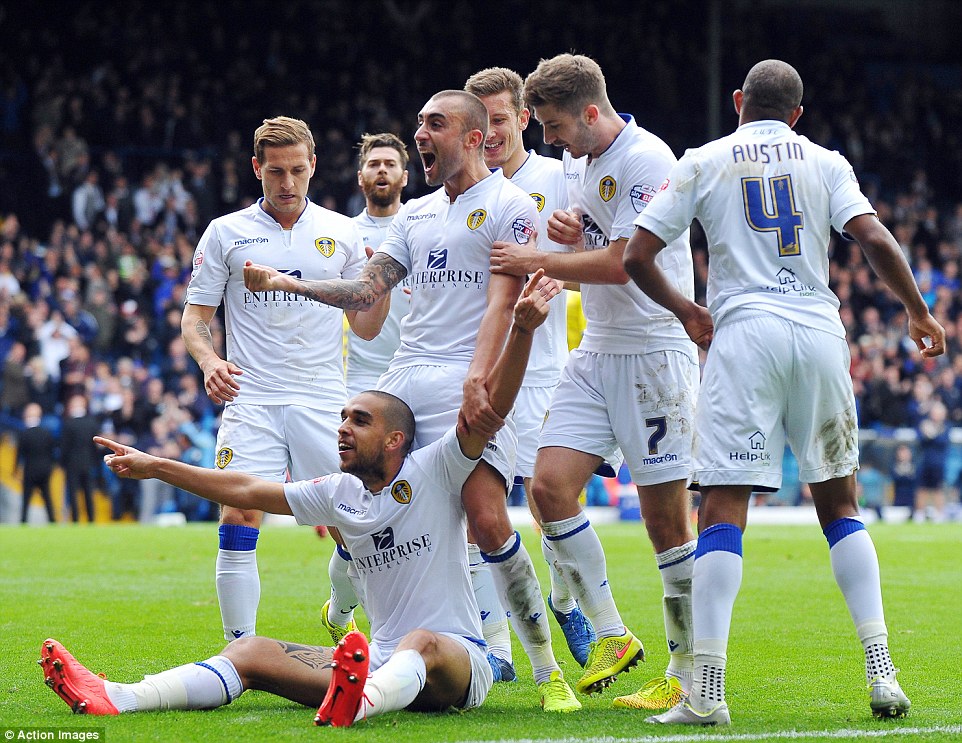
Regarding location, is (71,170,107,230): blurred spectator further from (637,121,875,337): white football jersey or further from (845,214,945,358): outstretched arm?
(845,214,945,358): outstretched arm

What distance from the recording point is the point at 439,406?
5.60 m

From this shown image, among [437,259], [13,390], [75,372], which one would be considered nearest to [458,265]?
[437,259]

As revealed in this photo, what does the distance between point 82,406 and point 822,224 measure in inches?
604

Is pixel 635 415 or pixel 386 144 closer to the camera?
pixel 635 415

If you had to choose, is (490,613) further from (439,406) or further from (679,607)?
(439,406)

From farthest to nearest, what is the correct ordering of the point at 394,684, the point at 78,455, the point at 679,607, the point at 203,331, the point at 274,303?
the point at 78,455 → the point at 274,303 → the point at 203,331 → the point at 679,607 → the point at 394,684

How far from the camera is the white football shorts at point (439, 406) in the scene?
5555 mm

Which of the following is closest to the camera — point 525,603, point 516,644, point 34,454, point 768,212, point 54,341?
point 768,212

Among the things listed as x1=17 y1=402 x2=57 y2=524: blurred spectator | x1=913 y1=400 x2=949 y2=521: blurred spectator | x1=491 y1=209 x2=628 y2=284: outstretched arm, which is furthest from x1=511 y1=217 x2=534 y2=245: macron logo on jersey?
x1=913 y1=400 x2=949 y2=521: blurred spectator

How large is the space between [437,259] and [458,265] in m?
0.11

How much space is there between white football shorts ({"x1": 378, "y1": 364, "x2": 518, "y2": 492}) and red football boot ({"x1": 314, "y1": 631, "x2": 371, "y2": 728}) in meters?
1.23

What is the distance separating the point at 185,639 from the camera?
741 centimetres

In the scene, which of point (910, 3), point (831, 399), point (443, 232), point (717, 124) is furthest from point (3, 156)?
point (910, 3)

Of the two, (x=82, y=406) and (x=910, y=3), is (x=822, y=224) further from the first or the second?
(x=910, y=3)
